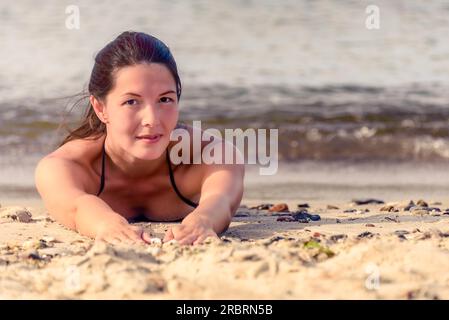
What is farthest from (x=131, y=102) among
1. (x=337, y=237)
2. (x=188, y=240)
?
(x=337, y=237)

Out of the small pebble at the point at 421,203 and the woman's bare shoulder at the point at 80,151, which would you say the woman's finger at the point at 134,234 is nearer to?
the woman's bare shoulder at the point at 80,151

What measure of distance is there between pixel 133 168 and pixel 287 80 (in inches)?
271

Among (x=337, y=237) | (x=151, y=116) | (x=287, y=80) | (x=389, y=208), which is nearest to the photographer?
(x=337, y=237)

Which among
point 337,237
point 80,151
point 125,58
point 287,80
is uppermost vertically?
point 125,58

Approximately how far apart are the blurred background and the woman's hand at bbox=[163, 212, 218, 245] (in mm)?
2024

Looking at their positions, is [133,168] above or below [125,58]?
below

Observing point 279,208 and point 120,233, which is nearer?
point 120,233

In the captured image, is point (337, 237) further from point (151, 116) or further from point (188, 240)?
point (151, 116)

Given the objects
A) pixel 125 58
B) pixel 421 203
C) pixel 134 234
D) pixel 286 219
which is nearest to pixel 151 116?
pixel 125 58

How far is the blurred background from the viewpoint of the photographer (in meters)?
8.06

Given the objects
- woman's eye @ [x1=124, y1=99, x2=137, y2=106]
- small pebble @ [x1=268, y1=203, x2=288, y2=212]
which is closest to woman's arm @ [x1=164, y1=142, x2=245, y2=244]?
woman's eye @ [x1=124, y1=99, x2=137, y2=106]

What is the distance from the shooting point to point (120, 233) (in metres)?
4.18

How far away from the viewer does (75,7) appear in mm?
15227

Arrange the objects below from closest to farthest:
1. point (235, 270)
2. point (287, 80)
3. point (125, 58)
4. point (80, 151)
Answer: point (235, 270) < point (125, 58) < point (80, 151) < point (287, 80)
